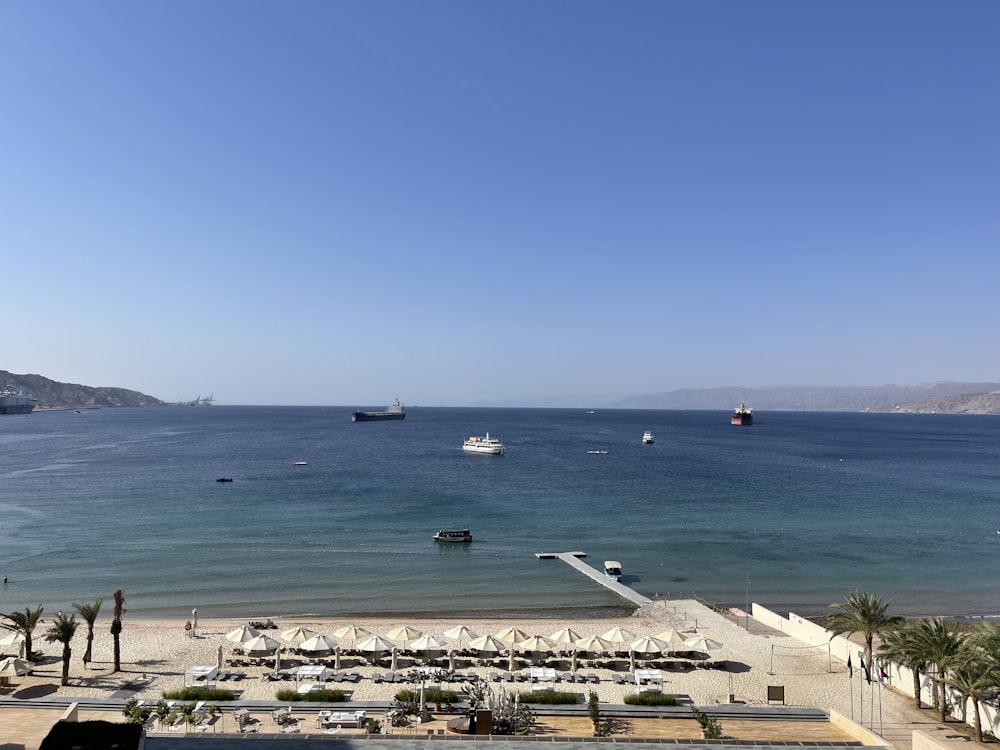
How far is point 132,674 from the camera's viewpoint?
23.0 meters

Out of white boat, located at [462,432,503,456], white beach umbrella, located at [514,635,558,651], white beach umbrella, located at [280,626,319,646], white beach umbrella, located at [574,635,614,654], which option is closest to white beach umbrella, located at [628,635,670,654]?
white beach umbrella, located at [574,635,614,654]

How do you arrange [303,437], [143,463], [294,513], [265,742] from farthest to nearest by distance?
[303,437] < [143,463] < [294,513] < [265,742]

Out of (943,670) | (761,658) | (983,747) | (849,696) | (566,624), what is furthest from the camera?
(566,624)

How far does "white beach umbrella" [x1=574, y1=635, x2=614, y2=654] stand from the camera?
2333cm

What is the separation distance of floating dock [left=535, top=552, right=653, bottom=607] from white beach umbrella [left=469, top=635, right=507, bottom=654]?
12.8 m

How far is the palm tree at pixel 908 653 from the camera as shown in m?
19.3

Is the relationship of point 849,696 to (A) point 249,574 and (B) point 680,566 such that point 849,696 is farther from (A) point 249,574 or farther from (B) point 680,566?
(A) point 249,574

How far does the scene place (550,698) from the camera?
64.2 feet

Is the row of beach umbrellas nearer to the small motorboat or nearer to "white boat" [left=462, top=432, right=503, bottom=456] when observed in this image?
the small motorboat

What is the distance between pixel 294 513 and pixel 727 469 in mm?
62948

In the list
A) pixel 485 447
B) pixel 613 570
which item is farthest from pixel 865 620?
pixel 485 447

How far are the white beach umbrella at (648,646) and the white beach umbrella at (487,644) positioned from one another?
4.72 m

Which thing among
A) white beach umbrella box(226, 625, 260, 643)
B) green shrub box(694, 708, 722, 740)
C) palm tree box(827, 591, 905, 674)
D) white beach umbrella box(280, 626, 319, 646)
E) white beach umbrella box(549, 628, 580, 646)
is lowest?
white beach umbrella box(280, 626, 319, 646)

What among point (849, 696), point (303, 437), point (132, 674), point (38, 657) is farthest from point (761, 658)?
point (303, 437)
